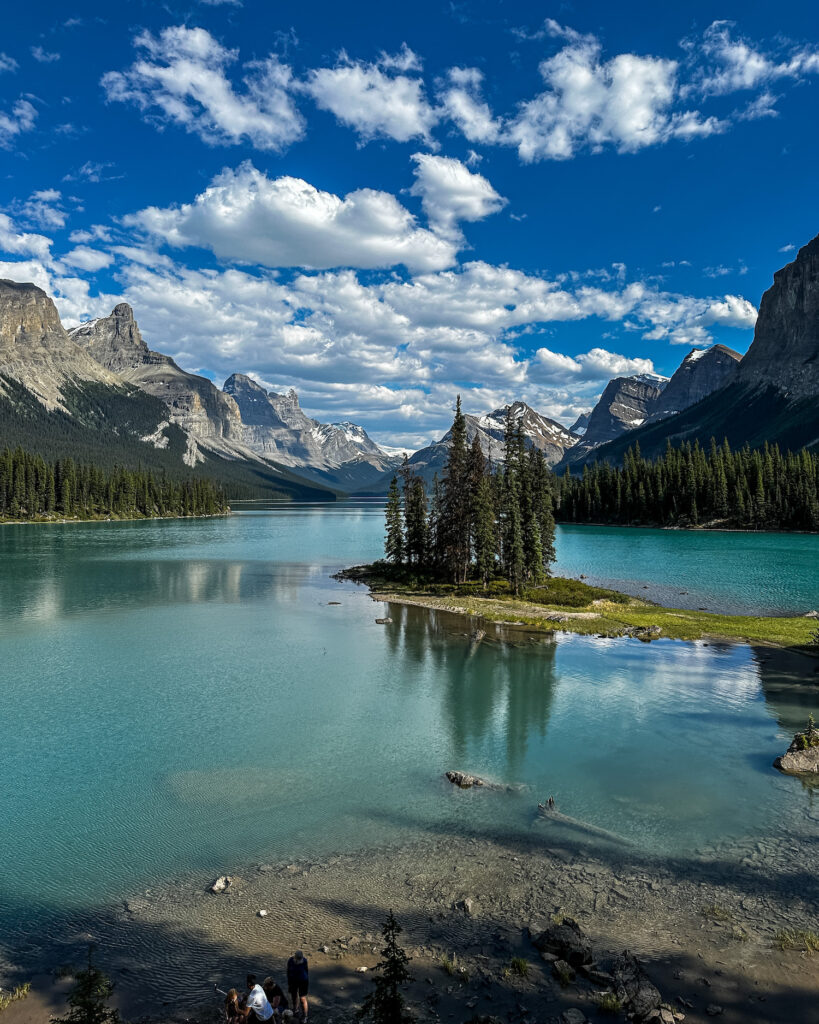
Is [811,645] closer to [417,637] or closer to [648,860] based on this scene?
[417,637]

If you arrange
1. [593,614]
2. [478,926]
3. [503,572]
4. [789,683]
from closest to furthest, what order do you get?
[478,926]
[789,683]
[593,614]
[503,572]

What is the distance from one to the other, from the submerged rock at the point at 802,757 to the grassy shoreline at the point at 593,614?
21772 millimetres

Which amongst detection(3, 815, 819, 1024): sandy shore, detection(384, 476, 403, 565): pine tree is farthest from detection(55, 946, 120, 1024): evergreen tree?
detection(384, 476, 403, 565): pine tree

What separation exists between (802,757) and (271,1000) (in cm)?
2497

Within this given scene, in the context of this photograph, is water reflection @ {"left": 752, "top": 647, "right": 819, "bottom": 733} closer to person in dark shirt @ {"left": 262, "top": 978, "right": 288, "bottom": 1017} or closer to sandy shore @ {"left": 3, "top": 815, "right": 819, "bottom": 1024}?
sandy shore @ {"left": 3, "top": 815, "right": 819, "bottom": 1024}

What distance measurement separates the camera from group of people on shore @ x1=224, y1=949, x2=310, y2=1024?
510 inches

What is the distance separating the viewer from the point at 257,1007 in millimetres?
12945

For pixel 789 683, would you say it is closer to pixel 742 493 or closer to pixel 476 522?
pixel 476 522

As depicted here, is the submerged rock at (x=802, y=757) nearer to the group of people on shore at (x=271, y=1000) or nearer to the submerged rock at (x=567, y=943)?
the submerged rock at (x=567, y=943)

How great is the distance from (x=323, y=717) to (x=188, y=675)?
44.6 ft

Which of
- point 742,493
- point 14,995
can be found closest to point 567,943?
point 14,995

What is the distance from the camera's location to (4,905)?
18.3 meters

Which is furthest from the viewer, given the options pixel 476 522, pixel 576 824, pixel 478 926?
pixel 476 522

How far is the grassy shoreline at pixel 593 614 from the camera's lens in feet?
176
